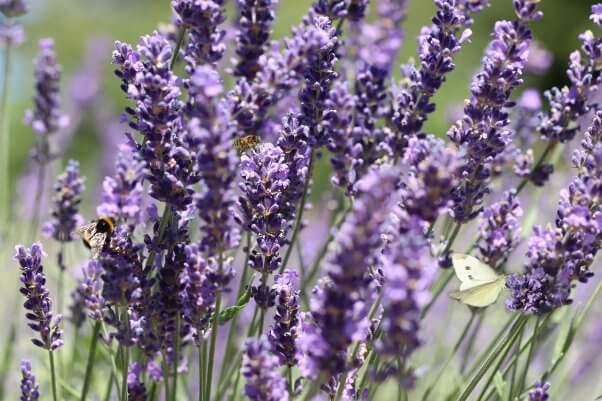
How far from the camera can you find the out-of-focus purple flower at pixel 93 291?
5.35 ft

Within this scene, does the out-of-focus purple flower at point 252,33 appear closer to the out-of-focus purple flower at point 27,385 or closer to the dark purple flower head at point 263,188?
the dark purple flower head at point 263,188

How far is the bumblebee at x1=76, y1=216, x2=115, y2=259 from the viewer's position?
1515mm

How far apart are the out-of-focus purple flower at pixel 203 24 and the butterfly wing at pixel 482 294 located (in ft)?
2.25

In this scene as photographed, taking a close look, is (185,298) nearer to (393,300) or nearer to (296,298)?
(296,298)

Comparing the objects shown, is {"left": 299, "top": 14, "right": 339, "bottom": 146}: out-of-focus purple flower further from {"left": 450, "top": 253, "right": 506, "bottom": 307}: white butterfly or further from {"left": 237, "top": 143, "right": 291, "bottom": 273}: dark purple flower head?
{"left": 450, "top": 253, "right": 506, "bottom": 307}: white butterfly

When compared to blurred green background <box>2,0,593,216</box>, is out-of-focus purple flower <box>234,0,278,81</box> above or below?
below

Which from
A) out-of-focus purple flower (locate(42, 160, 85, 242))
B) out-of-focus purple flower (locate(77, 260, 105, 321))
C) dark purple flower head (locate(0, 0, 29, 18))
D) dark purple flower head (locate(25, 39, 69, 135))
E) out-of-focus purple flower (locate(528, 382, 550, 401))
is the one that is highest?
dark purple flower head (locate(0, 0, 29, 18))

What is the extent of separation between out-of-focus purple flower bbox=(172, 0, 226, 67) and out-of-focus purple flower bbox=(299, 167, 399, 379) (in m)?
0.51

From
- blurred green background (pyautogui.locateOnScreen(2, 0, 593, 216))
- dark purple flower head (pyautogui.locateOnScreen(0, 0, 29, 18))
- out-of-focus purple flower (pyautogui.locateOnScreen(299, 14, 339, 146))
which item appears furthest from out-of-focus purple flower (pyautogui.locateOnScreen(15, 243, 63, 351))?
blurred green background (pyautogui.locateOnScreen(2, 0, 593, 216))

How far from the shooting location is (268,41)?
5.37ft

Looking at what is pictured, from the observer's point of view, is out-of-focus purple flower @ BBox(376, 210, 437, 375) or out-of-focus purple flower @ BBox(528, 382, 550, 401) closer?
out-of-focus purple flower @ BBox(376, 210, 437, 375)

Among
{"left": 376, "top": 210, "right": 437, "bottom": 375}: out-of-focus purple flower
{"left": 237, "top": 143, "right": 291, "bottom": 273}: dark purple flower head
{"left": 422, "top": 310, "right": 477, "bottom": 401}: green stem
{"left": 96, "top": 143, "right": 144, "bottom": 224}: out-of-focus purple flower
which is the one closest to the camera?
{"left": 376, "top": 210, "right": 437, "bottom": 375}: out-of-focus purple flower

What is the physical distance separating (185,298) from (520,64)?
0.86 meters

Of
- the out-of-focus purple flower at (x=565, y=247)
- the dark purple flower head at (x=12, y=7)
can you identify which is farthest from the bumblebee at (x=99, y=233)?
the dark purple flower head at (x=12, y=7)
